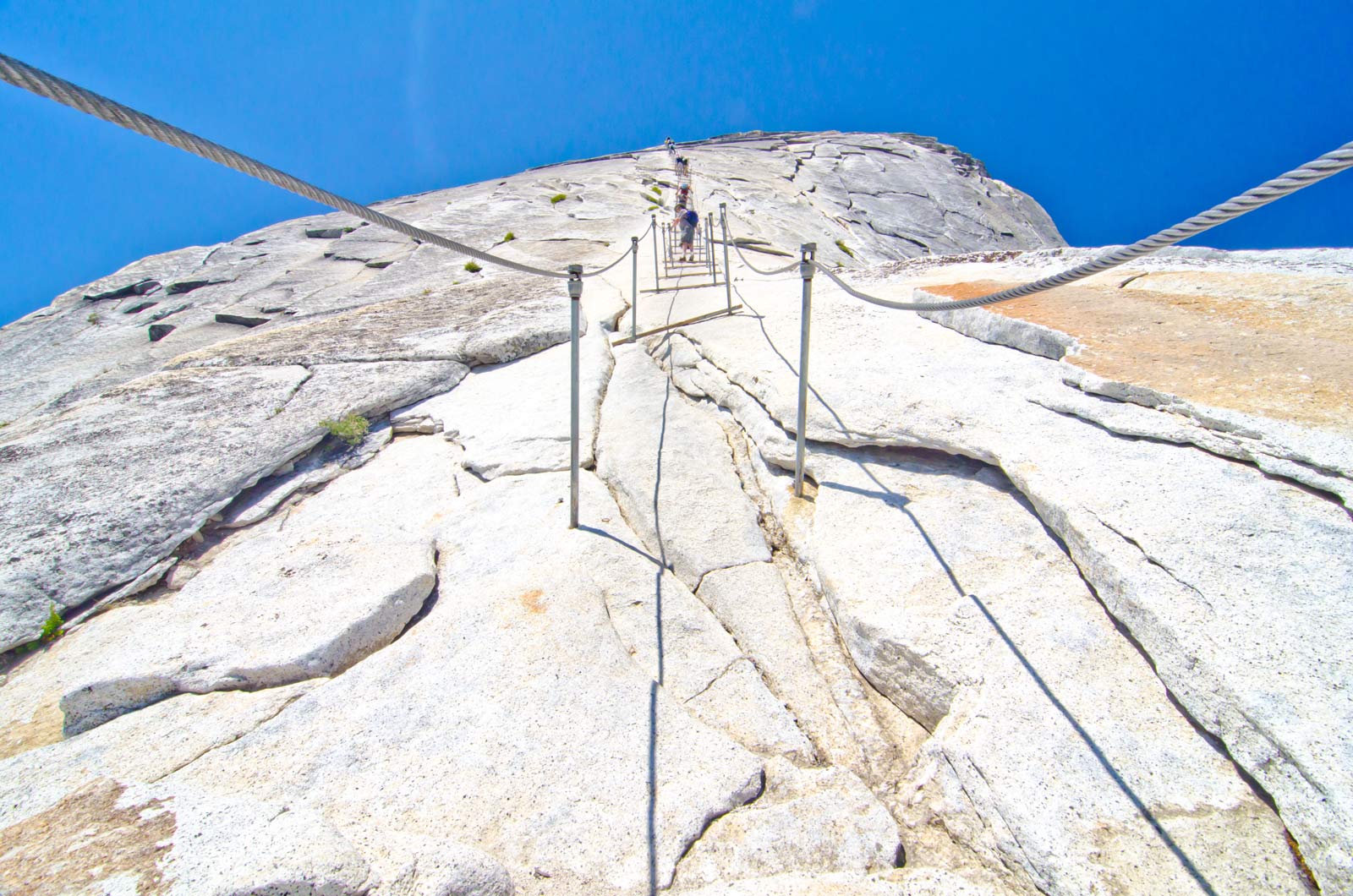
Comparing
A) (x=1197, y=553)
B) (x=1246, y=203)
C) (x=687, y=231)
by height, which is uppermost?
(x=687, y=231)

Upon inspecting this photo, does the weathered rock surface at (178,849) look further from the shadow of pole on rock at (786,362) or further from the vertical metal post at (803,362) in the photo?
the shadow of pole on rock at (786,362)

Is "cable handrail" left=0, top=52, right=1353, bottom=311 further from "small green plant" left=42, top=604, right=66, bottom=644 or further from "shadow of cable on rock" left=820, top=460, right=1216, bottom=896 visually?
"small green plant" left=42, top=604, right=66, bottom=644

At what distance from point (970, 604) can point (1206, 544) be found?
1.15 meters

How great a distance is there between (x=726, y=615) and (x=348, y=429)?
4645 millimetres

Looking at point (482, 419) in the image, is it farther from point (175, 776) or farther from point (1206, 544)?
point (1206, 544)

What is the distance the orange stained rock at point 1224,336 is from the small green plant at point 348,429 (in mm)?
6791

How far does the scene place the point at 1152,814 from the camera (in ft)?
7.78

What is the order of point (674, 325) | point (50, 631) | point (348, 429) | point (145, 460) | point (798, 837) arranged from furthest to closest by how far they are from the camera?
point (674, 325) < point (348, 429) < point (145, 460) < point (50, 631) < point (798, 837)

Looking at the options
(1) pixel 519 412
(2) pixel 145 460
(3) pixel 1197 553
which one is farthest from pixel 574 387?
(2) pixel 145 460

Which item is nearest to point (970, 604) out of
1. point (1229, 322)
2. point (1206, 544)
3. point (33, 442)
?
point (1206, 544)

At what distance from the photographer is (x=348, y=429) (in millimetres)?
6383

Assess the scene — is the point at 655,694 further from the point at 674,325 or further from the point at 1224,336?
the point at 674,325

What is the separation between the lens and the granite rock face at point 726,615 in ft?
7.80

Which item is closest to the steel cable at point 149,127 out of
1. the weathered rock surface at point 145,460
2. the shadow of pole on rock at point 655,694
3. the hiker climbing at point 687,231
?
the shadow of pole on rock at point 655,694
